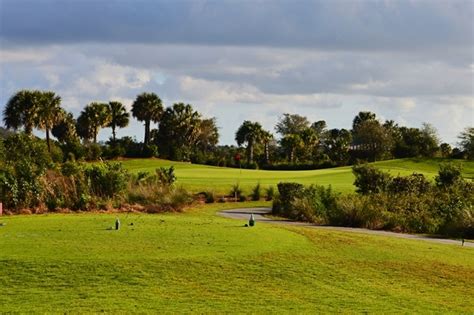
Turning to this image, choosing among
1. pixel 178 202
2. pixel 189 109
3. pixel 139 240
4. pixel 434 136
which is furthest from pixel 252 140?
pixel 139 240

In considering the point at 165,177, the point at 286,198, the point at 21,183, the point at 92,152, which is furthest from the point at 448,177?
→ the point at 92,152

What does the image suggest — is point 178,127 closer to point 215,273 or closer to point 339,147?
point 339,147

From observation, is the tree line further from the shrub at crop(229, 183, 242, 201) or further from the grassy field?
the shrub at crop(229, 183, 242, 201)

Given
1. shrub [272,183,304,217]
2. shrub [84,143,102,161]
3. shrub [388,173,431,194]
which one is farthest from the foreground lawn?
shrub [84,143,102,161]

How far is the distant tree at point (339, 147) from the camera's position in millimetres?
95438

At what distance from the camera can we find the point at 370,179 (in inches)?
1496

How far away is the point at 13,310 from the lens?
37.3ft

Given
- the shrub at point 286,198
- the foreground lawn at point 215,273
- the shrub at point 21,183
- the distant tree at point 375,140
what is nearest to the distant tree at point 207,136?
the distant tree at point 375,140

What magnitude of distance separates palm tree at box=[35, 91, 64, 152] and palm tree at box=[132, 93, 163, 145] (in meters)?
12.7

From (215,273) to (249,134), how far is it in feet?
281

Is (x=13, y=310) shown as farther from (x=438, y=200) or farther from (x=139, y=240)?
(x=438, y=200)

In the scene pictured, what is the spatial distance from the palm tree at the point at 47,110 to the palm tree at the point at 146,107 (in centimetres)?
1266

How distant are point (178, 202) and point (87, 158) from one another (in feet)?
137

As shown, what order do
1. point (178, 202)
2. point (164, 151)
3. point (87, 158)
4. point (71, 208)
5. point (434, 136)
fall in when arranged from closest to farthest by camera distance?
point (71, 208), point (178, 202), point (87, 158), point (164, 151), point (434, 136)
